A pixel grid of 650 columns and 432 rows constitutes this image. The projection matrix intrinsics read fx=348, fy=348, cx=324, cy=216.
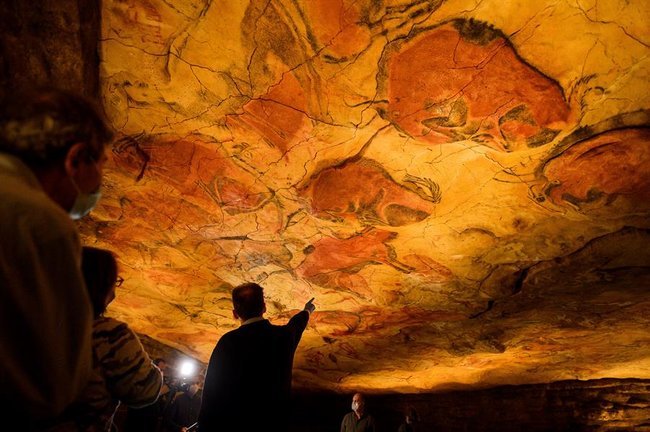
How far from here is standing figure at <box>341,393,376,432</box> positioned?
496 cm

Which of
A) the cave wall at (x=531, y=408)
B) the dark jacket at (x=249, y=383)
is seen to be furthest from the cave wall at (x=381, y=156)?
the dark jacket at (x=249, y=383)

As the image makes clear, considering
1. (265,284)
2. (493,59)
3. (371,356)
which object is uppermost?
(493,59)

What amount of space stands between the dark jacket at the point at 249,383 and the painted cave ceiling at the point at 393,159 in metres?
1.31

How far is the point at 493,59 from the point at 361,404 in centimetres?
493

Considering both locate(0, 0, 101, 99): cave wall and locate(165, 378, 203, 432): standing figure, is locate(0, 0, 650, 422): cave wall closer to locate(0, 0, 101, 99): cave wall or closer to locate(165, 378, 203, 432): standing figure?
locate(0, 0, 101, 99): cave wall

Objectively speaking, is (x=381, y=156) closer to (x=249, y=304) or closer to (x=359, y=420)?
(x=249, y=304)

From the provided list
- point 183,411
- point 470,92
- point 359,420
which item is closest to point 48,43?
point 470,92

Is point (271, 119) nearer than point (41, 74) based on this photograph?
No

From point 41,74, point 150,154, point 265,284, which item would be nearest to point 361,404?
point 265,284

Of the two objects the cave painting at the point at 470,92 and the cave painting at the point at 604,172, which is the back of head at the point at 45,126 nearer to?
the cave painting at the point at 470,92

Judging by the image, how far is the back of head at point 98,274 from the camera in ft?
3.72

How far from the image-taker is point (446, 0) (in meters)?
1.69

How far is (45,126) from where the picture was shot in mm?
739

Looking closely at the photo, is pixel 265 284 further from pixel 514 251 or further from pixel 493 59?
pixel 493 59
